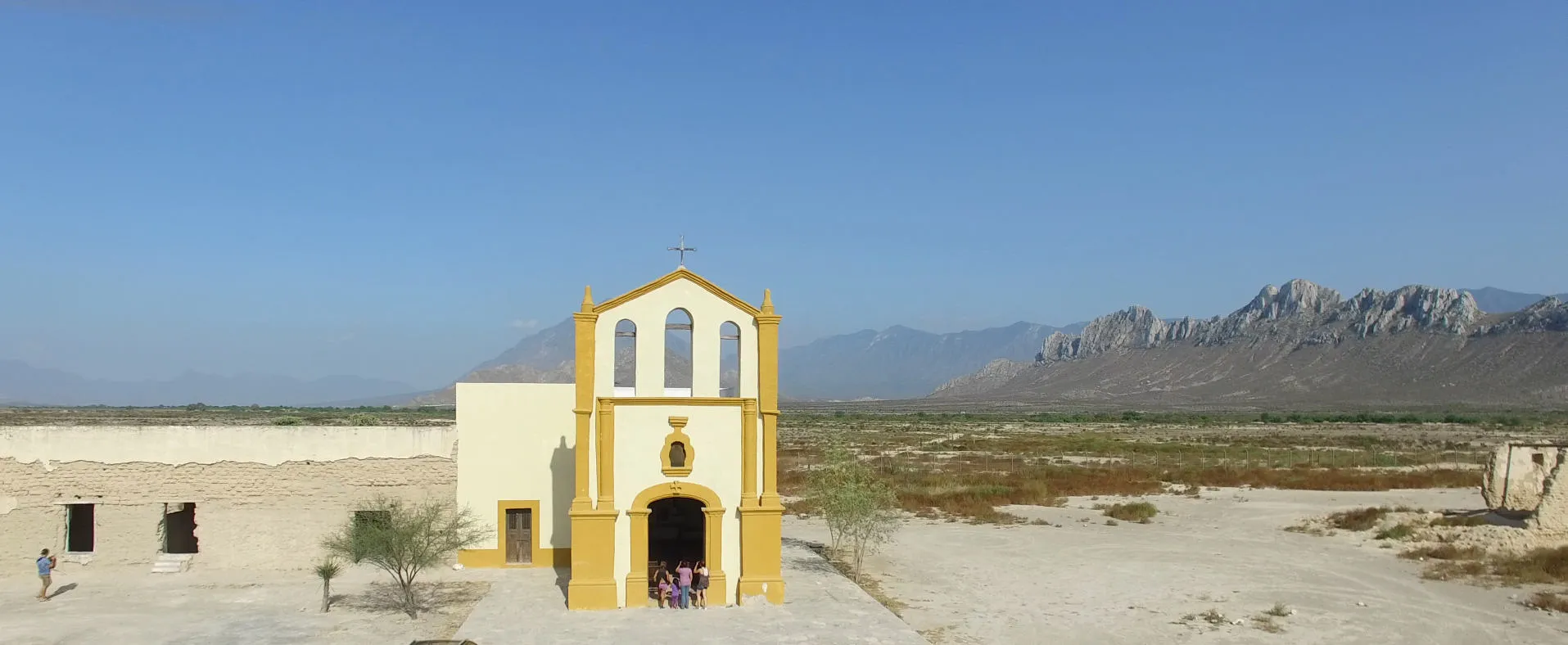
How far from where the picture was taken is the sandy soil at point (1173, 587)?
1959 centimetres

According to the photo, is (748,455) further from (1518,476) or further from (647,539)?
(1518,476)

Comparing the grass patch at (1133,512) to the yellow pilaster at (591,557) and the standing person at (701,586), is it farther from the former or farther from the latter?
A: the yellow pilaster at (591,557)

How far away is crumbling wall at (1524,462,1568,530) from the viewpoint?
26641 mm

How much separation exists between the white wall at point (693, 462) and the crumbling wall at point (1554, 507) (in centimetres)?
2160

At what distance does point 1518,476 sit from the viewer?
29062mm

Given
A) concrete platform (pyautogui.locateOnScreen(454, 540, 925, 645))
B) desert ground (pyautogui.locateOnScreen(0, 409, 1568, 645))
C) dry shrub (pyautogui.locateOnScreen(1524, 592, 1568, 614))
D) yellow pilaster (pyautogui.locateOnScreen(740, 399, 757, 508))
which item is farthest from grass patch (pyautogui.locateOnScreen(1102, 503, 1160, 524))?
yellow pilaster (pyautogui.locateOnScreen(740, 399, 757, 508))

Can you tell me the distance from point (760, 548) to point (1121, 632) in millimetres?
7077

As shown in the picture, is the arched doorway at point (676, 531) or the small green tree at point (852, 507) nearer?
the arched doorway at point (676, 531)

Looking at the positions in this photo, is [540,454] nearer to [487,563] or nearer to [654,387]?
[487,563]

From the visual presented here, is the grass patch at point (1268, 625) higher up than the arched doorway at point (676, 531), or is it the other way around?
the arched doorway at point (676, 531)

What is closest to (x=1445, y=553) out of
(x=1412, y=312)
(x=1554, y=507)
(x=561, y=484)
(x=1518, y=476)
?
(x=1554, y=507)

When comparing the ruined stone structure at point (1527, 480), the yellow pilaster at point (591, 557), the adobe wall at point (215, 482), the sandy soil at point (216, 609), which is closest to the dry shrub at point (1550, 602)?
the ruined stone structure at point (1527, 480)

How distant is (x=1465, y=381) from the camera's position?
4985 inches

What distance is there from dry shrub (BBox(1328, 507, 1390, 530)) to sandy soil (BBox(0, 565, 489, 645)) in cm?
2538
